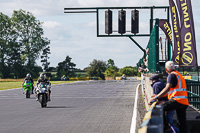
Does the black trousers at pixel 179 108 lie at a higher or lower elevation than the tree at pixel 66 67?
lower

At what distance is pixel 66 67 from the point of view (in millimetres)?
149250

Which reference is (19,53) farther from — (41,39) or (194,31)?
Result: (194,31)

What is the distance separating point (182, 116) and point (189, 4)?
7318 mm

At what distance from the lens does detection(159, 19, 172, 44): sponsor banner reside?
15591 mm

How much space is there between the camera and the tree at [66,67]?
145250mm

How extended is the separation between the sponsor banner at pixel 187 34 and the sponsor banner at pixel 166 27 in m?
0.60

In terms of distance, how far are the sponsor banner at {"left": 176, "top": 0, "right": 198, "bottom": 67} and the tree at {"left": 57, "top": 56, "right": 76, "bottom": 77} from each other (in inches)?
5064

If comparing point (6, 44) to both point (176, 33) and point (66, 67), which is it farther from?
point (176, 33)

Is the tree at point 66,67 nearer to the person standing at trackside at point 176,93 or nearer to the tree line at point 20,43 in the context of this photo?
the tree line at point 20,43

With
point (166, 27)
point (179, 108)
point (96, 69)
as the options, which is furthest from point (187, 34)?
point (96, 69)

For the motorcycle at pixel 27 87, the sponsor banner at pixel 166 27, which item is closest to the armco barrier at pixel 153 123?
the sponsor banner at pixel 166 27

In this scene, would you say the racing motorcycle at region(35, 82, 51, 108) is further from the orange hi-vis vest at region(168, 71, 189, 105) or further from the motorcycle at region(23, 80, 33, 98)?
the orange hi-vis vest at region(168, 71, 189, 105)

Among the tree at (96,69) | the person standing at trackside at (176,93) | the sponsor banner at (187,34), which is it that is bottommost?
the person standing at trackside at (176,93)

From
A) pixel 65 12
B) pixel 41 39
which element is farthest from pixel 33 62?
pixel 65 12
